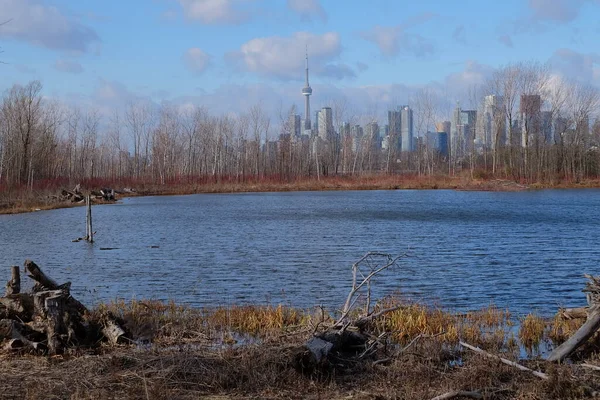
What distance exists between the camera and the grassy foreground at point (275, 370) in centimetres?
770

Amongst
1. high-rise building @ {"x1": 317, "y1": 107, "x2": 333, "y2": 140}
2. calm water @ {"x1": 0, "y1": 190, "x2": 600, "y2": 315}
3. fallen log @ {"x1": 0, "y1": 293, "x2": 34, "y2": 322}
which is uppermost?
high-rise building @ {"x1": 317, "y1": 107, "x2": 333, "y2": 140}

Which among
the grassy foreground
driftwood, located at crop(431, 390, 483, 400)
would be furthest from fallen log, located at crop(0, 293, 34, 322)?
driftwood, located at crop(431, 390, 483, 400)

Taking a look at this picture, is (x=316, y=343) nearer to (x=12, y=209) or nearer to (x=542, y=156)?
(x=12, y=209)

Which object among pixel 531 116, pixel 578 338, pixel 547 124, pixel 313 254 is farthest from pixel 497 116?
pixel 578 338

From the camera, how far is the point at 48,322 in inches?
388

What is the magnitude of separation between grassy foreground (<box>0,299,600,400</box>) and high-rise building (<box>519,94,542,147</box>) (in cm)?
8220

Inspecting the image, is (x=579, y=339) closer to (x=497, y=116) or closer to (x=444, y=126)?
(x=497, y=116)

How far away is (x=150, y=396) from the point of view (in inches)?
289

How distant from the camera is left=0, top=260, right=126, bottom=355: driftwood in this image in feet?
31.9

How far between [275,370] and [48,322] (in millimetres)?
3873

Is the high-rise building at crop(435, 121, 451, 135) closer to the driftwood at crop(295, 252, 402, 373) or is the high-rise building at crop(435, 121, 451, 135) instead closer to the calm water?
the calm water

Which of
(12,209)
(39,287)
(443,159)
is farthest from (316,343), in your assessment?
(443,159)

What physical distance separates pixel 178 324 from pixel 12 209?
133ft

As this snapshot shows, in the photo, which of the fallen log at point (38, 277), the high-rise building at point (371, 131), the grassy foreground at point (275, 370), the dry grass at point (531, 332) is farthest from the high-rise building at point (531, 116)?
the fallen log at point (38, 277)
